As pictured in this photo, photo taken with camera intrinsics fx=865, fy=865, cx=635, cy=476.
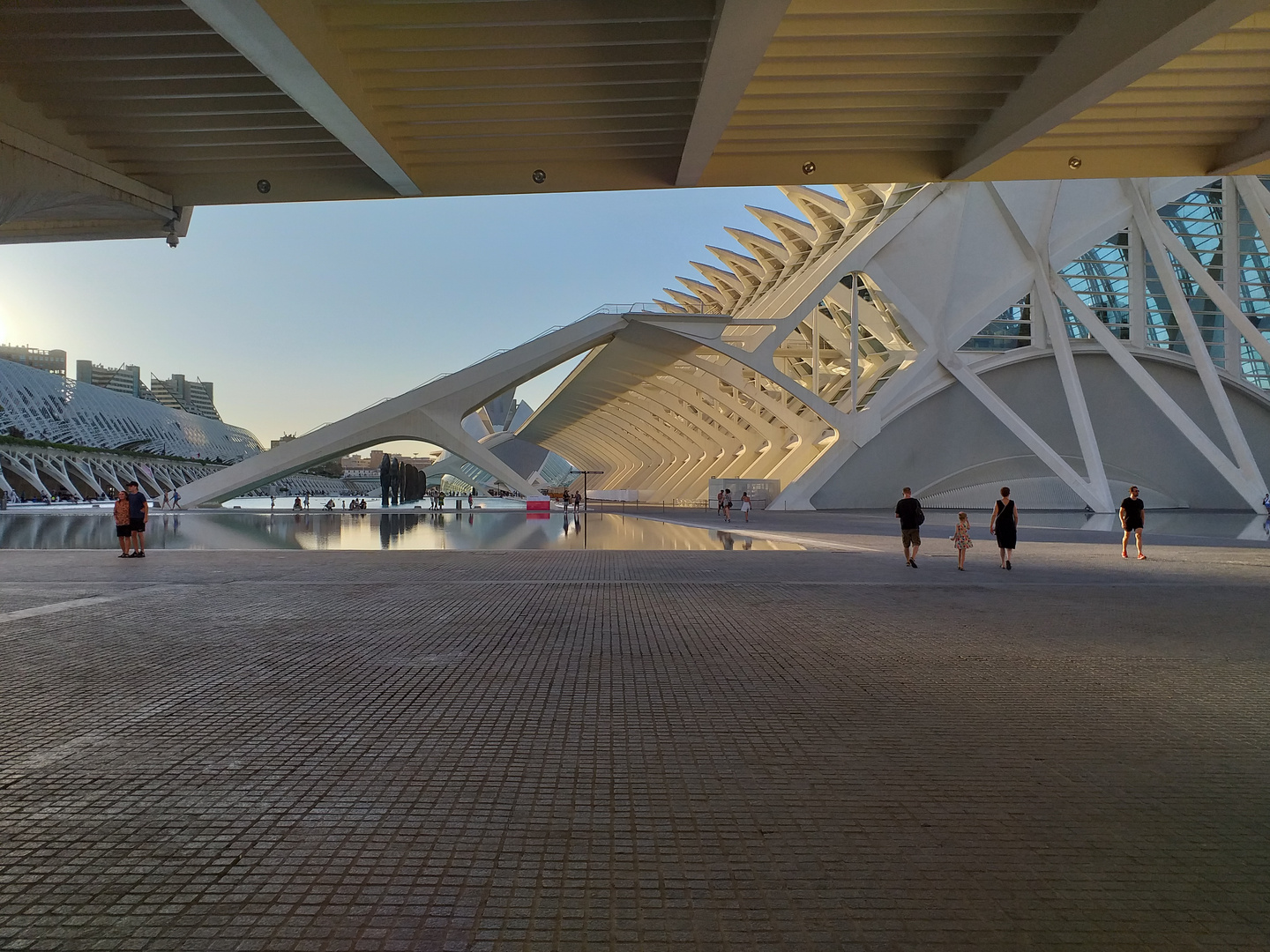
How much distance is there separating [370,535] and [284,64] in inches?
521

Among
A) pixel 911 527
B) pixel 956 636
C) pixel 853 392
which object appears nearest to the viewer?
pixel 956 636

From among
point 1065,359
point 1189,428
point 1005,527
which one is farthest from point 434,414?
point 1189,428

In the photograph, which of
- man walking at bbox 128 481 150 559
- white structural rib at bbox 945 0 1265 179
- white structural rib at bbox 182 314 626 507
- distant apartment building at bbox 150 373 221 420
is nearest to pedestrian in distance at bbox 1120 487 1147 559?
white structural rib at bbox 945 0 1265 179

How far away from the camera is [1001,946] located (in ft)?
6.77

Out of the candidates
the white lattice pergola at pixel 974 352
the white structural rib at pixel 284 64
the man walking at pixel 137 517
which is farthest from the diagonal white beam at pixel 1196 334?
the man walking at pixel 137 517

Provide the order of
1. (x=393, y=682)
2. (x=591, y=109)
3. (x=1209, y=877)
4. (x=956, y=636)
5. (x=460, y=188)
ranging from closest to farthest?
(x=1209, y=877), (x=393, y=682), (x=956, y=636), (x=591, y=109), (x=460, y=188)

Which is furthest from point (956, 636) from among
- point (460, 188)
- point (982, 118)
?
point (460, 188)

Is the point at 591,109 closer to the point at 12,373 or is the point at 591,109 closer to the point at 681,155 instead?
the point at 681,155

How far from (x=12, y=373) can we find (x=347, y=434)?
4088 cm

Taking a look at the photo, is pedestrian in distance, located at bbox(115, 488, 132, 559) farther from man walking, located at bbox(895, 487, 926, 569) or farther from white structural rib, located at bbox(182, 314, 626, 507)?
white structural rib, located at bbox(182, 314, 626, 507)

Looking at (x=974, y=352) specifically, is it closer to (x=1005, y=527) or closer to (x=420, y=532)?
(x=420, y=532)

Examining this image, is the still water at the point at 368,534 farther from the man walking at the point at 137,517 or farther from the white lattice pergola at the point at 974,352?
the white lattice pergola at the point at 974,352

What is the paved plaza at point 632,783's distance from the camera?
7.27 feet

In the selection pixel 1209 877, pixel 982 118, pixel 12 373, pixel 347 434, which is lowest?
pixel 1209 877
